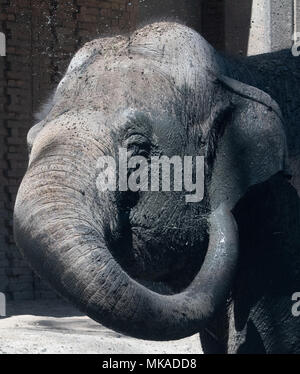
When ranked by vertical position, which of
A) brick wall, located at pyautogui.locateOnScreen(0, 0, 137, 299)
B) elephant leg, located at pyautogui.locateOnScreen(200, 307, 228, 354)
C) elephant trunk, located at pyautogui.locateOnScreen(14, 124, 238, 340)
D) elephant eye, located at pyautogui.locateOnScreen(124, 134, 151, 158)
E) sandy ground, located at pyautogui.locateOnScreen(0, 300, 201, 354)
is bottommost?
sandy ground, located at pyautogui.locateOnScreen(0, 300, 201, 354)

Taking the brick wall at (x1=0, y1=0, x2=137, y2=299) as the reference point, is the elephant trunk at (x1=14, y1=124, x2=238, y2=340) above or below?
below

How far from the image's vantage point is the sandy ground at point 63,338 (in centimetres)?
660

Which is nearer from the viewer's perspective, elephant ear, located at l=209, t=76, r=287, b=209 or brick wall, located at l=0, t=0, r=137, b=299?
elephant ear, located at l=209, t=76, r=287, b=209

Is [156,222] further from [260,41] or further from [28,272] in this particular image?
[28,272]

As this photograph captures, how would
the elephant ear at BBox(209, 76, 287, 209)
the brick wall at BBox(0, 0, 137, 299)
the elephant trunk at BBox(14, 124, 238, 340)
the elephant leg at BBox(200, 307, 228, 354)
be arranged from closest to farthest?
1. the elephant trunk at BBox(14, 124, 238, 340)
2. the elephant ear at BBox(209, 76, 287, 209)
3. the elephant leg at BBox(200, 307, 228, 354)
4. the brick wall at BBox(0, 0, 137, 299)

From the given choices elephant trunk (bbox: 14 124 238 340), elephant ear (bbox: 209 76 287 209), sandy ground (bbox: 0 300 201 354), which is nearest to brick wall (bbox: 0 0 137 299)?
sandy ground (bbox: 0 300 201 354)

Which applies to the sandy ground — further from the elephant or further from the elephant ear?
the elephant ear

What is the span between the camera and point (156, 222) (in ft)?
11.4

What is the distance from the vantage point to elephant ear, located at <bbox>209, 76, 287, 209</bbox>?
12.0 ft

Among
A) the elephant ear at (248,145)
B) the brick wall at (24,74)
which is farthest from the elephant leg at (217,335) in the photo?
the brick wall at (24,74)

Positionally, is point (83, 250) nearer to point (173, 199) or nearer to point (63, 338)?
point (173, 199)

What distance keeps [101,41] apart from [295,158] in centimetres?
82

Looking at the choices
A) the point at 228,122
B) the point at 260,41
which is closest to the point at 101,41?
the point at 228,122

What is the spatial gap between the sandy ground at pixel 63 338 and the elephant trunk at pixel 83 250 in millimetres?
3167
